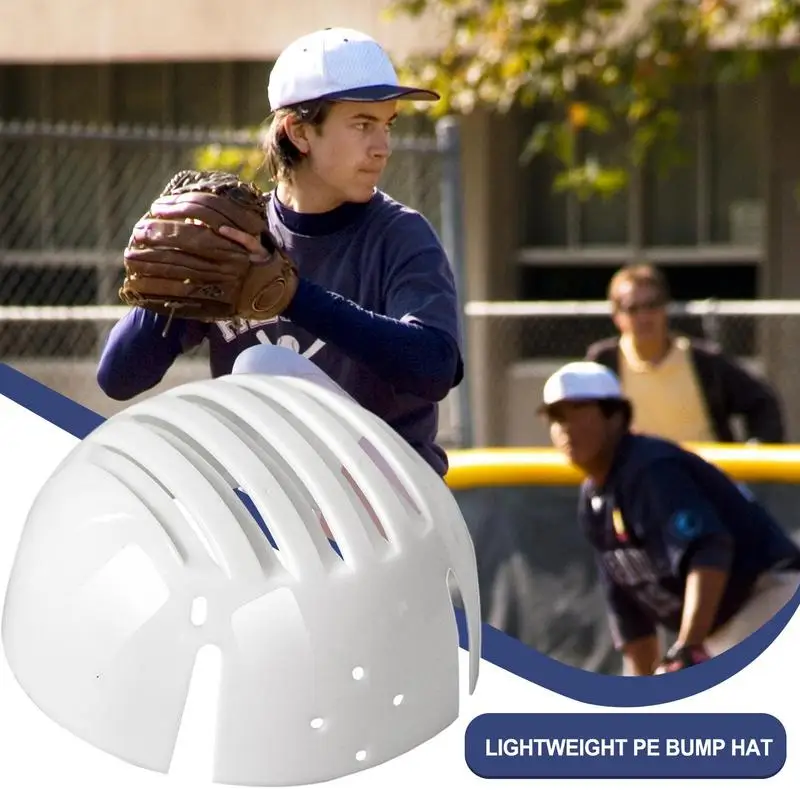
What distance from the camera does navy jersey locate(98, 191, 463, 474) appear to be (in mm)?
1640

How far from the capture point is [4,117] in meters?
5.64

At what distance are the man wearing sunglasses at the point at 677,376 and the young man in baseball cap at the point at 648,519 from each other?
3.27 ft

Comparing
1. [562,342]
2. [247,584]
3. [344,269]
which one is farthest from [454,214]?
[562,342]

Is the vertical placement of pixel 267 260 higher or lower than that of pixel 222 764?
higher

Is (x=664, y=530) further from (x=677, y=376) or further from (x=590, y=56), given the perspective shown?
(x=590, y=56)

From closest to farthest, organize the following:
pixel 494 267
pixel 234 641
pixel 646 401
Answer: pixel 234 641 → pixel 646 401 → pixel 494 267

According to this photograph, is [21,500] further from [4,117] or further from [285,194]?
[4,117]

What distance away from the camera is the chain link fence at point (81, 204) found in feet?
11.9

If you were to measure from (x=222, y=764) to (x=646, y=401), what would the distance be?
11.0 feet

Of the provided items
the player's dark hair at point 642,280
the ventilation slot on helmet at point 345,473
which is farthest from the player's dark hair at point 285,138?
the player's dark hair at point 642,280

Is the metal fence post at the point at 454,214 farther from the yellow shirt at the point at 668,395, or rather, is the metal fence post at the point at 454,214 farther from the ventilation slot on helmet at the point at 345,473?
the ventilation slot on helmet at the point at 345,473

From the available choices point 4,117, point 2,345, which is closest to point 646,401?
point 2,345

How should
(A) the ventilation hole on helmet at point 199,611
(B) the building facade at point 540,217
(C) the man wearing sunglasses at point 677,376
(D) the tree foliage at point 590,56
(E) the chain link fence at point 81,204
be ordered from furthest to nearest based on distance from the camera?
1. (D) the tree foliage at point 590,56
2. (C) the man wearing sunglasses at point 677,376
3. (B) the building facade at point 540,217
4. (E) the chain link fence at point 81,204
5. (A) the ventilation hole on helmet at point 199,611

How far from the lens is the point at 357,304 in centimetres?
165
